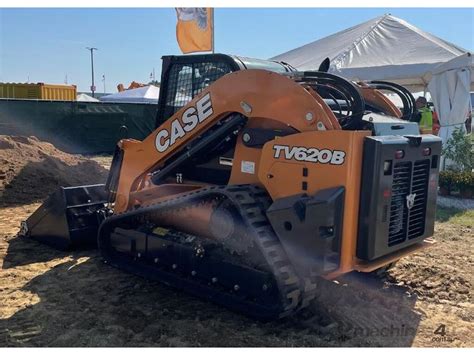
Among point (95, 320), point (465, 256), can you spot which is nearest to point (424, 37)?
point (465, 256)

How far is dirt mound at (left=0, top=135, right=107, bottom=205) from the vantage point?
28.3 ft

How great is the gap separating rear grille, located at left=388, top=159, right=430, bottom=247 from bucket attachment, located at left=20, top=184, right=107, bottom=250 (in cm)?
331

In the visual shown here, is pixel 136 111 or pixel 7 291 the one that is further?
pixel 136 111

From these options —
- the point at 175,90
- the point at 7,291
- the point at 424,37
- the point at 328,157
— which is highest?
the point at 424,37

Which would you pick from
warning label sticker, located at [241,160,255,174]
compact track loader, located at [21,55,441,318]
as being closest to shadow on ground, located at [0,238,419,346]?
compact track loader, located at [21,55,441,318]

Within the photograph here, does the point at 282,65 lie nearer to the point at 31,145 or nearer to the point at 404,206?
the point at 404,206

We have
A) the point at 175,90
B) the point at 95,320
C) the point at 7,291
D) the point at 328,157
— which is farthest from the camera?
the point at 175,90

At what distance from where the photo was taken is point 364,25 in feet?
44.3

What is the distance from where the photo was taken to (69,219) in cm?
558

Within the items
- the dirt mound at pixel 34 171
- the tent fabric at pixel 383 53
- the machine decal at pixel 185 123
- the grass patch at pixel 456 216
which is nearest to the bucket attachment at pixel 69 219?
the machine decal at pixel 185 123

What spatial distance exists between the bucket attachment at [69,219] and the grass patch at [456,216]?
15.8 feet

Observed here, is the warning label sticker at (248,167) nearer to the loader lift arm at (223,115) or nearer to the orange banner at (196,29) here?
the loader lift arm at (223,115)

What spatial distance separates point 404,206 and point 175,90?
241 centimetres

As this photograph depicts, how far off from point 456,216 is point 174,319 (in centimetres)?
539
